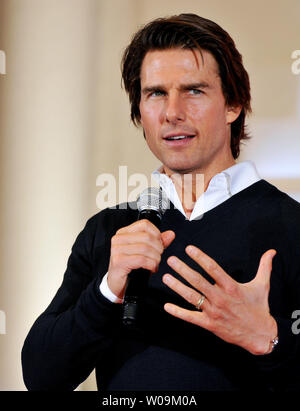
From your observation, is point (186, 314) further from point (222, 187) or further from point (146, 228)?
point (222, 187)

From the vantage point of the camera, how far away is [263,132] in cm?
197

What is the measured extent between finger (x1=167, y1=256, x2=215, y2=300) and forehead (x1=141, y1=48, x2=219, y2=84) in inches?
24.9

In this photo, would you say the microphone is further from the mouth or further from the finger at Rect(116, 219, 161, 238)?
the mouth

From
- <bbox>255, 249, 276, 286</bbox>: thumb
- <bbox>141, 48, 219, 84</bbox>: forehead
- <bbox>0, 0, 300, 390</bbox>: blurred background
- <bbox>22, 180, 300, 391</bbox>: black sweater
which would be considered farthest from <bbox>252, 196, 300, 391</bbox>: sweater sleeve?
<bbox>0, 0, 300, 390</bbox>: blurred background

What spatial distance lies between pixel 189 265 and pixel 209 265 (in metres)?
0.33

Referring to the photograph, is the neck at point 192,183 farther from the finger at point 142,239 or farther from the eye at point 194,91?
the finger at point 142,239

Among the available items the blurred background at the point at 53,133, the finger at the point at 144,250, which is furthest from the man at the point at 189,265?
the blurred background at the point at 53,133

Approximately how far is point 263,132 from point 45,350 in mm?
1050

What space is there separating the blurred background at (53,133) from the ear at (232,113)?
20.8 inches

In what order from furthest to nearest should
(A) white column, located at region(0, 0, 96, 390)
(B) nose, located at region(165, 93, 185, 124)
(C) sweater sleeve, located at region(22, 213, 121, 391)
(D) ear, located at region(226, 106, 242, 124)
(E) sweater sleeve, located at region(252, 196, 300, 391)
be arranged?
1. (A) white column, located at region(0, 0, 96, 390)
2. (D) ear, located at region(226, 106, 242, 124)
3. (B) nose, located at region(165, 93, 185, 124)
4. (C) sweater sleeve, located at region(22, 213, 121, 391)
5. (E) sweater sleeve, located at region(252, 196, 300, 391)

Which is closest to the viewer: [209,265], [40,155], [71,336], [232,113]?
[209,265]

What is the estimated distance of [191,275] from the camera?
1.06m

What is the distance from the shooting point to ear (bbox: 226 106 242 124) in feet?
5.44

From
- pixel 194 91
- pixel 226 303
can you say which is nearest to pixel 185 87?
pixel 194 91
